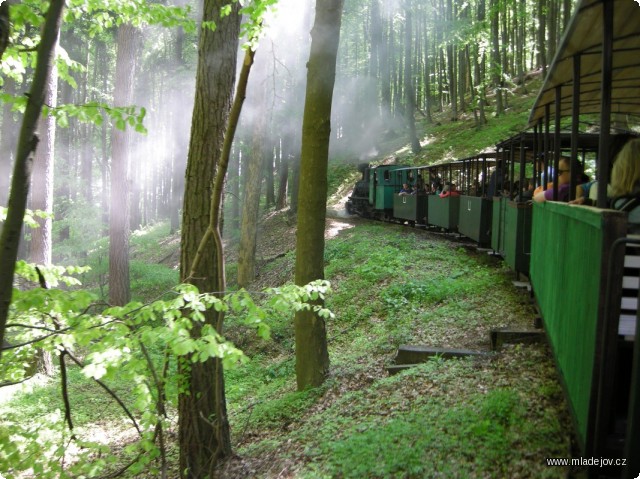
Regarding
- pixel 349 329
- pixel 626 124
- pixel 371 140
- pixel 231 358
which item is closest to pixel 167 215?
pixel 371 140

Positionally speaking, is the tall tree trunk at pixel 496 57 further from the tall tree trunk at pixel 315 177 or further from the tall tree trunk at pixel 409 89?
the tall tree trunk at pixel 315 177

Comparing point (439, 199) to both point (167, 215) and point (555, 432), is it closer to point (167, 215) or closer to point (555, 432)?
point (555, 432)

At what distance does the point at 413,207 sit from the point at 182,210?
56.8 feet

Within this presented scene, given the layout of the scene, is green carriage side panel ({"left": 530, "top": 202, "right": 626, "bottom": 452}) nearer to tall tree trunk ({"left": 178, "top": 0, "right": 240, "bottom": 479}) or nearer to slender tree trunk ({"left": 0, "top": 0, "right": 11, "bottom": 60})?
slender tree trunk ({"left": 0, "top": 0, "right": 11, "bottom": 60})

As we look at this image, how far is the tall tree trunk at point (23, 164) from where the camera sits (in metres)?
2.24

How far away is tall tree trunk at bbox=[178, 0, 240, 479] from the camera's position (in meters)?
6.06

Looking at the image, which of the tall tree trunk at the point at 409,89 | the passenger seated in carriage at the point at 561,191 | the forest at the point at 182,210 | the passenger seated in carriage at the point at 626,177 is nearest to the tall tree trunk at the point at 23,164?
the forest at the point at 182,210

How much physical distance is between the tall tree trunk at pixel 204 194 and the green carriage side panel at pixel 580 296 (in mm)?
3452

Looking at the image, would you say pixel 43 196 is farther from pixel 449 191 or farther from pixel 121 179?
pixel 449 191

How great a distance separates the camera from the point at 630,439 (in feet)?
8.98

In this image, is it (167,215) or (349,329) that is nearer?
(349,329)

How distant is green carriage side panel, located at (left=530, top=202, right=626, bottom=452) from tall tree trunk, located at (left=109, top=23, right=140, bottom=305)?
12.0m

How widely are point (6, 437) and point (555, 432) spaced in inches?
168

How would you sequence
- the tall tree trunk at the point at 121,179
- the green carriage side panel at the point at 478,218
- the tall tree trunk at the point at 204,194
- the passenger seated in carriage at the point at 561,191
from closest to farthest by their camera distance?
the tall tree trunk at the point at 204,194
the passenger seated in carriage at the point at 561,191
the green carriage side panel at the point at 478,218
the tall tree trunk at the point at 121,179
